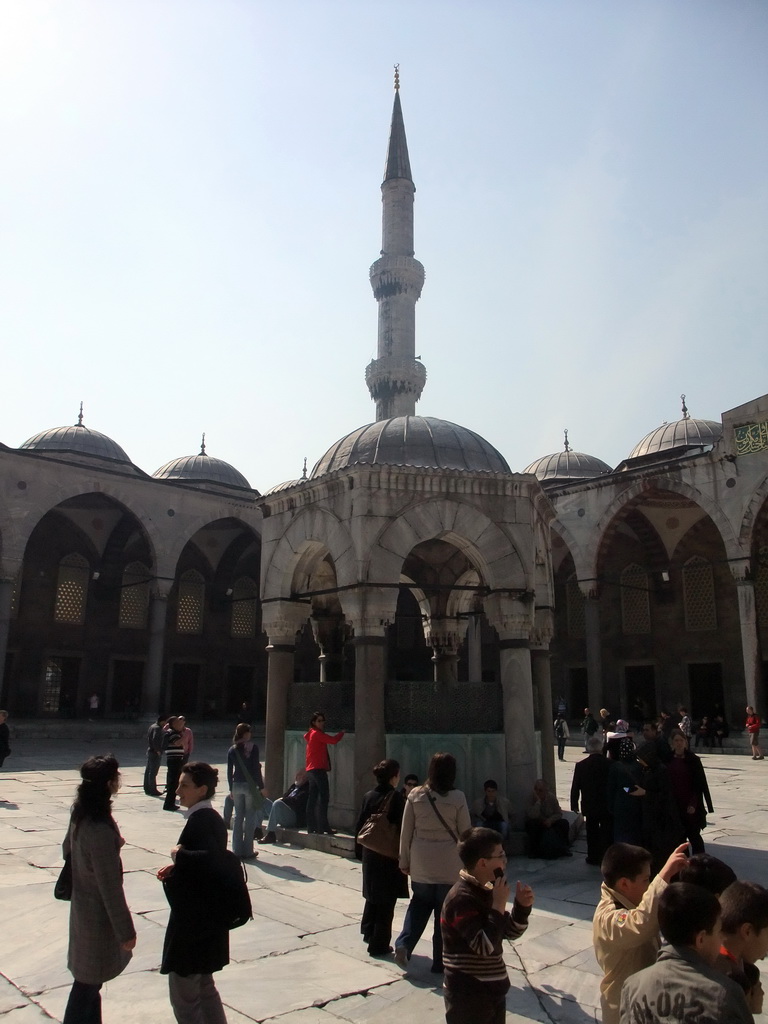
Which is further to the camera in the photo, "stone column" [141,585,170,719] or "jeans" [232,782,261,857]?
"stone column" [141,585,170,719]

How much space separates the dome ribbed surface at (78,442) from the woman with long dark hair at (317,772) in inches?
744

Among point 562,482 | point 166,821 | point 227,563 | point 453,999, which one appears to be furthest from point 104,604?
point 453,999

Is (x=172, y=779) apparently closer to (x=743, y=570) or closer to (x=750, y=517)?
(x=743, y=570)

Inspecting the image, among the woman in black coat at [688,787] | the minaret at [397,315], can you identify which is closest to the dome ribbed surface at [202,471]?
the minaret at [397,315]

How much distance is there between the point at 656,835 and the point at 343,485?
354cm

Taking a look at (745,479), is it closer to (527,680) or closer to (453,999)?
(527,680)

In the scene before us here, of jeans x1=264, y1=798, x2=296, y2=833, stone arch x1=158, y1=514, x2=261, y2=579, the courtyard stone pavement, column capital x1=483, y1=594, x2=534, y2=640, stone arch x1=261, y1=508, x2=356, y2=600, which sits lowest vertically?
the courtyard stone pavement

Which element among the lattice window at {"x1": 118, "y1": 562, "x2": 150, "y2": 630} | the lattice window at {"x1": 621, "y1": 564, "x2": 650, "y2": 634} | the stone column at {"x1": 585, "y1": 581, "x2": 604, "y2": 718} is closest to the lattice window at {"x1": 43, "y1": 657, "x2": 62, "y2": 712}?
the lattice window at {"x1": 118, "y1": 562, "x2": 150, "y2": 630}

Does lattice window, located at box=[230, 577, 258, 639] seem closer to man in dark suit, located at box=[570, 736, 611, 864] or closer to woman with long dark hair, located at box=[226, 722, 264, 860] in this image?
woman with long dark hair, located at box=[226, 722, 264, 860]

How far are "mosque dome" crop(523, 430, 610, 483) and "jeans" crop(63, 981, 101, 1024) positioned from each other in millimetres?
22976

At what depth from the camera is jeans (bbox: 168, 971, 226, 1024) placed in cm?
258

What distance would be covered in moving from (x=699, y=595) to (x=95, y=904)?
68.8ft

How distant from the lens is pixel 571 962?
3.86 metres

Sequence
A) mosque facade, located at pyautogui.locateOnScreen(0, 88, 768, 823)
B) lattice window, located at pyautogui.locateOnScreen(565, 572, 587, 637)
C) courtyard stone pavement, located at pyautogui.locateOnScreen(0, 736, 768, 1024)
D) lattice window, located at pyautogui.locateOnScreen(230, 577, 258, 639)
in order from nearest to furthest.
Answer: courtyard stone pavement, located at pyautogui.locateOnScreen(0, 736, 768, 1024)
mosque facade, located at pyautogui.locateOnScreen(0, 88, 768, 823)
lattice window, located at pyautogui.locateOnScreen(565, 572, 587, 637)
lattice window, located at pyautogui.locateOnScreen(230, 577, 258, 639)
